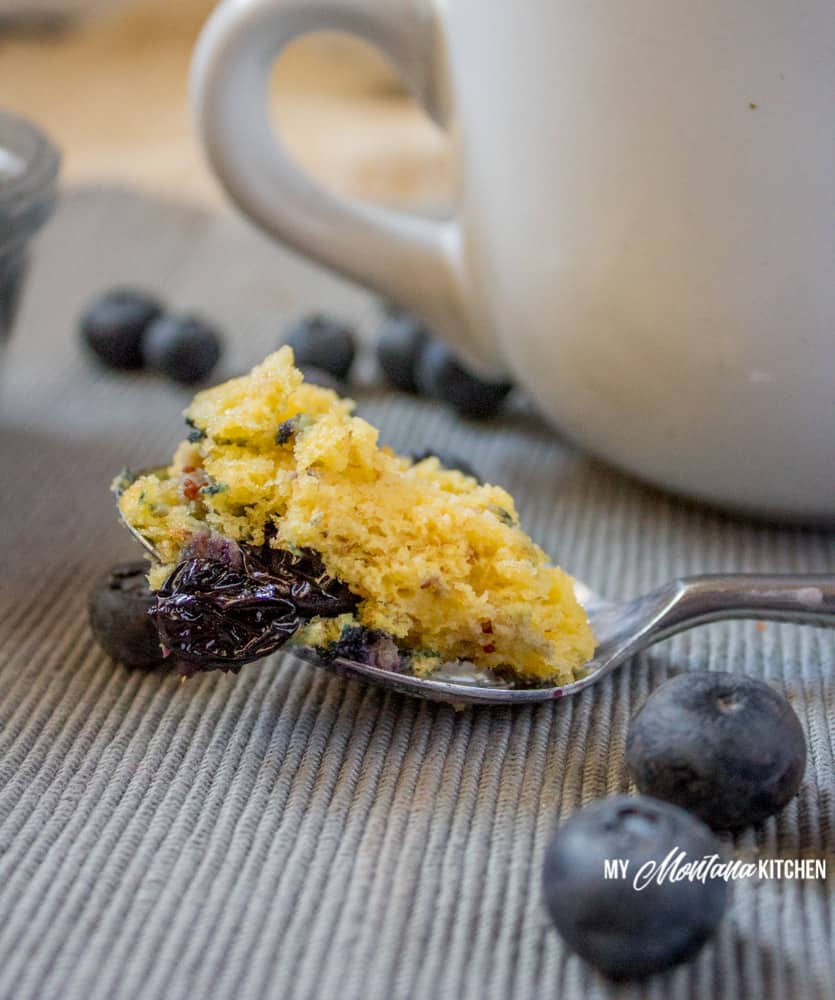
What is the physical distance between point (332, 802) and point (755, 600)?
0.88 ft

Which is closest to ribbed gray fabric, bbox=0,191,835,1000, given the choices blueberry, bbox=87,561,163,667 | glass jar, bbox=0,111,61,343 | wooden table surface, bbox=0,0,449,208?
blueberry, bbox=87,561,163,667

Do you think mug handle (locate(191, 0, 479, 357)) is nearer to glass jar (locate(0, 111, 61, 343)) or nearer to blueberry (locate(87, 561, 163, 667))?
glass jar (locate(0, 111, 61, 343))

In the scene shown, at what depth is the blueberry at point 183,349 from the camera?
1110 mm

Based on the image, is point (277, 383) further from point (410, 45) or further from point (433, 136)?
point (433, 136)

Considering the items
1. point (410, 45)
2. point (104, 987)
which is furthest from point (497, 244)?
point (104, 987)

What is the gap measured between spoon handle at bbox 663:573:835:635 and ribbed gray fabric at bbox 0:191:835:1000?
4 centimetres

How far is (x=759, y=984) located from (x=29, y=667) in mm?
448

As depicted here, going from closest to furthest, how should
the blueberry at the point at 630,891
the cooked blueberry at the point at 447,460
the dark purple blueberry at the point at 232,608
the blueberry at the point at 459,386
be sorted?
1. the blueberry at the point at 630,891
2. the dark purple blueberry at the point at 232,608
3. the cooked blueberry at the point at 447,460
4. the blueberry at the point at 459,386

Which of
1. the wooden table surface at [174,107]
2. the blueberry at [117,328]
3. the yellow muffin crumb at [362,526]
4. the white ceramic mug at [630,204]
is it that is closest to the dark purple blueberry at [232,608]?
the yellow muffin crumb at [362,526]

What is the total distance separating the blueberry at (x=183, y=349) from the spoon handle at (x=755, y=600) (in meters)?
0.56

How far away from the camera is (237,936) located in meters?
0.54

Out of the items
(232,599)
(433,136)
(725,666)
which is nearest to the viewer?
(232,599)

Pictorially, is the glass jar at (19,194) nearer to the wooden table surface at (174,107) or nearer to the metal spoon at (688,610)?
the metal spoon at (688,610)

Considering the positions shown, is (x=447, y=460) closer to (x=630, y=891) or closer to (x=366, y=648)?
(x=366, y=648)
